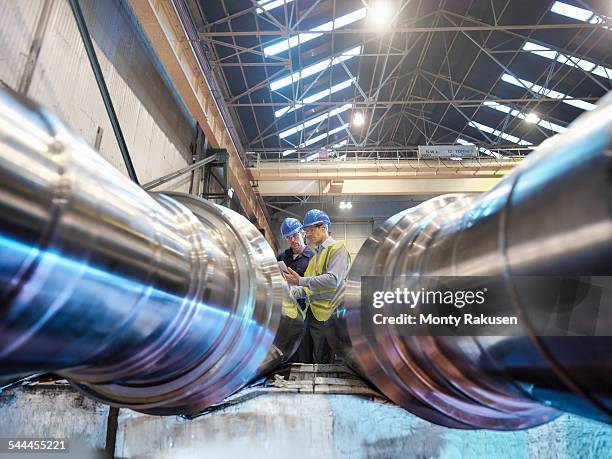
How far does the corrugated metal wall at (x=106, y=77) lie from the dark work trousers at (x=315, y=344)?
140 cm

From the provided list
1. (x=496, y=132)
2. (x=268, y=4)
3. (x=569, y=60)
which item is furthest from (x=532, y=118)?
(x=268, y=4)

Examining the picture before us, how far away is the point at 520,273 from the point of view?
19.3 inches

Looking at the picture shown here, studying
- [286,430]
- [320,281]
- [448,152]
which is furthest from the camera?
[448,152]

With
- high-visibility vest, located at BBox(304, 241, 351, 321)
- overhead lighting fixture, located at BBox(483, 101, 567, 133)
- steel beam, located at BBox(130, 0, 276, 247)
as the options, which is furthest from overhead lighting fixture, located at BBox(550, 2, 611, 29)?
high-visibility vest, located at BBox(304, 241, 351, 321)

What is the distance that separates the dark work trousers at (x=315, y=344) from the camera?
2262 mm

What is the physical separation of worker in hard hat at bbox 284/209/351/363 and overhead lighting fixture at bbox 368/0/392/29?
9.64ft

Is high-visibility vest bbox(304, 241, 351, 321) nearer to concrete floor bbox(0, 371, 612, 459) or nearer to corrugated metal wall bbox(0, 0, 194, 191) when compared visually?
concrete floor bbox(0, 371, 612, 459)

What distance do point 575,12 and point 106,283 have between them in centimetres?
606

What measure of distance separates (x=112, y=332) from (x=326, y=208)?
915 cm

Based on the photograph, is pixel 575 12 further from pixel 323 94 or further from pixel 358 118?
pixel 323 94

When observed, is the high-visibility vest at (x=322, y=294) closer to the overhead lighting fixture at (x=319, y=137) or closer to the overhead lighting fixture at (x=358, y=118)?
the overhead lighting fixture at (x=358, y=118)

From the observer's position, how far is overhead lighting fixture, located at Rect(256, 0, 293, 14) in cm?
426

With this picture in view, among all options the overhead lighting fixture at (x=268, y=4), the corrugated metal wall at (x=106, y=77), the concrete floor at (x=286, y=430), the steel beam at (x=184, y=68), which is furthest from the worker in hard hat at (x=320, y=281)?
the overhead lighting fixture at (x=268, y=4)

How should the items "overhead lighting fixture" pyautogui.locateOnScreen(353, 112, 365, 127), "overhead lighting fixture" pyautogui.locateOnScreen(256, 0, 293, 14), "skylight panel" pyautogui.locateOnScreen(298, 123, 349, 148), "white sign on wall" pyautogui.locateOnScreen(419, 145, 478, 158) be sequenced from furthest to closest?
"skylight panel" pyautogui.locateOnScreen(298, 123, 349, 148) < "overhead lighting fixture" pyautogui.locateOnScreen(353, 112, 365, 127) < "white sign on wall" pyautogui.locateOnScreen(419, 145, 478, 158) < "overhead lighting fixture" pyautogui.locateOnScreen(256, 0, 293, 14)
